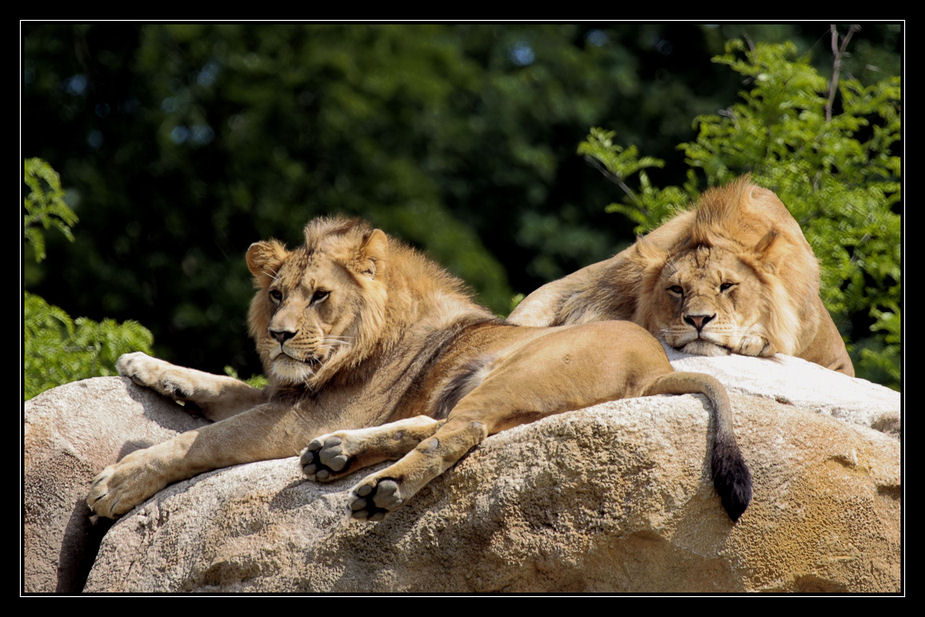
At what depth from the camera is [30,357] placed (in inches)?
314

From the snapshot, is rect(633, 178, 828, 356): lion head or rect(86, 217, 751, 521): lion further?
rect(633, 178, 828, 356): lion head

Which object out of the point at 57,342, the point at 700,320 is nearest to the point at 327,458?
the point at 700,320

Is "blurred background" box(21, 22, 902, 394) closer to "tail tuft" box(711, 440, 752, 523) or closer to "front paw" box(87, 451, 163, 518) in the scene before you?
"front paw" box(87, 451, 163, 518)

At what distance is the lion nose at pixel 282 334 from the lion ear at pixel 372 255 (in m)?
0.41

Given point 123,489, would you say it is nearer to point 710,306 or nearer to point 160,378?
point 160,378

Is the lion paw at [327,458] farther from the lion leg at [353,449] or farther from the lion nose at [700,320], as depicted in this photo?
the lion nose at [700,320]

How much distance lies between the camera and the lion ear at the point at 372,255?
546 cm

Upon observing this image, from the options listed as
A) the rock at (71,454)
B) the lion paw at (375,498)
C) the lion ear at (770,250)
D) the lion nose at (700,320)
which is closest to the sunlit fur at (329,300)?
the rock at (71,454)

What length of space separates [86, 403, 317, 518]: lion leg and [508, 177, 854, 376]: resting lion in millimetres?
1564

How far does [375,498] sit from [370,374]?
1.29 metres

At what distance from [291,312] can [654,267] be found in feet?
5.49

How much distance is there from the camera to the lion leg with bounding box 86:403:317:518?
5.03m

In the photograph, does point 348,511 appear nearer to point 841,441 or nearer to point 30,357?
point 841,441

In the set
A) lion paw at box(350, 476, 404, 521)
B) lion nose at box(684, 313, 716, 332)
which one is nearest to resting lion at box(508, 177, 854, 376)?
lion nose at box(684, 313, 716, 332)
